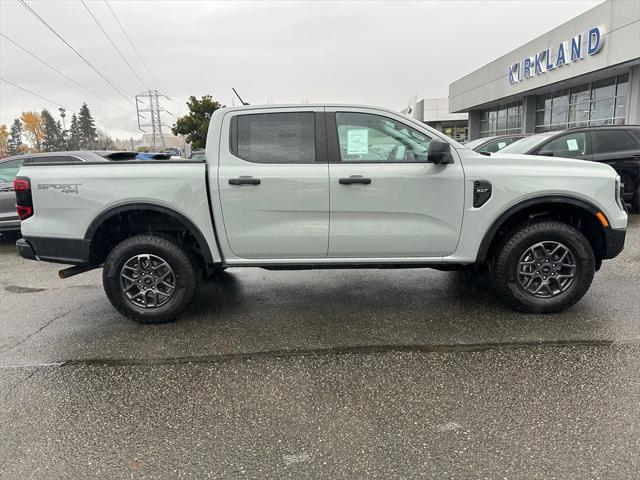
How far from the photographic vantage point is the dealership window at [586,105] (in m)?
17.5

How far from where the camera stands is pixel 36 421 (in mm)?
2746

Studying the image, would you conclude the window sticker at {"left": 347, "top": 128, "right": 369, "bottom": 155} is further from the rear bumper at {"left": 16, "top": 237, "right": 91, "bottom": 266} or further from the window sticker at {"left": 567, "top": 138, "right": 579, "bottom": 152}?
the window sticker at {"left": 567, "top": 138, "right": 579, "bottom": 152}

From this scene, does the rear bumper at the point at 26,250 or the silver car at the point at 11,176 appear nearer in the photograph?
the rear bumper at the point at 26,250

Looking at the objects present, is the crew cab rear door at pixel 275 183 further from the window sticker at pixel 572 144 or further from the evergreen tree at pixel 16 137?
the evergreen tree at pixel 16 137

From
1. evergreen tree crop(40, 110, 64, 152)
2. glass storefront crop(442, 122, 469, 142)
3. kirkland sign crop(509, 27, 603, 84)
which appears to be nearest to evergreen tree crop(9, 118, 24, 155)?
evergreen tree crop(40, 110, 64, 152)

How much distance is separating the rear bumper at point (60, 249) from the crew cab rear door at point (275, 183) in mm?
1314

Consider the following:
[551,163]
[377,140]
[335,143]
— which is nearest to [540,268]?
[551,163]

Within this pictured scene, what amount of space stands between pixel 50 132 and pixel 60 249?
321 feet

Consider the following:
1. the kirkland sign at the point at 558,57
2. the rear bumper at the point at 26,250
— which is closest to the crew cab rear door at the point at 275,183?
the rear bumper at the point at 26,250

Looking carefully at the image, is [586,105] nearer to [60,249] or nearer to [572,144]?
[572,144]

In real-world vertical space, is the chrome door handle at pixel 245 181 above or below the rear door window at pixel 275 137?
below

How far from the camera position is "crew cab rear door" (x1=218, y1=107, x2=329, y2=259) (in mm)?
3936

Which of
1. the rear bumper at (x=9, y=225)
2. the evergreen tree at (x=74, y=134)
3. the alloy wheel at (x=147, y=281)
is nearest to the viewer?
the alloy wheel at (x=147, y=281)

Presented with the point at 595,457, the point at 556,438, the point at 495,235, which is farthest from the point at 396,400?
the point at 495,235
